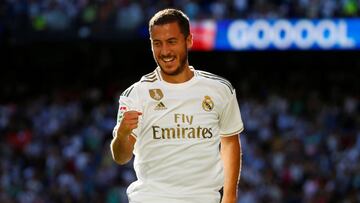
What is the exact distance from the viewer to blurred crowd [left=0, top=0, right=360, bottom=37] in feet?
56.8

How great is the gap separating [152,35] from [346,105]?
1356 centimetres

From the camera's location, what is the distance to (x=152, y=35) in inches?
171

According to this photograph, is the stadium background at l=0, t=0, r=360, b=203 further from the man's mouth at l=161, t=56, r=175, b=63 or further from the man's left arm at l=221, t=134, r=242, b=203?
the man's mouth at l=161, t=56, r=175, b=63

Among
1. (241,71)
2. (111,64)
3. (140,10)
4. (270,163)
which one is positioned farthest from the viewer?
(111,64)

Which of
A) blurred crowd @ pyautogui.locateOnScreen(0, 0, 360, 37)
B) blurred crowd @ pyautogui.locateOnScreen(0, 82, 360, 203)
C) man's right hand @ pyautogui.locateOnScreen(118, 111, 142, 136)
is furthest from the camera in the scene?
blurred crowd @ pyautogui.locateOnScreen(0, 0, 360, 37)

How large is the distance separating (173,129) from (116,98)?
1542 centimetres

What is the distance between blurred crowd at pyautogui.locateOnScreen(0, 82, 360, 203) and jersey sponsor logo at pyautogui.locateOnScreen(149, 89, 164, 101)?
11092mm

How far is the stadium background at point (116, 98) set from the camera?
15.9 m

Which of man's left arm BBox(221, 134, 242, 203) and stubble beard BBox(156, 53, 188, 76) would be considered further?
man's left arm BBox(221, 134, 242, 203)

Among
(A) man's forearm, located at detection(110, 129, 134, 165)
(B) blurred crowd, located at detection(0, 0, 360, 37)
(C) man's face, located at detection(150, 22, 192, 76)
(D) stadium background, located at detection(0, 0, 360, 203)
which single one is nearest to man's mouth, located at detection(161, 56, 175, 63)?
(C) man's face, located at detection(150, 22, 192, 76)

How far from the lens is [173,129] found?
440 cm

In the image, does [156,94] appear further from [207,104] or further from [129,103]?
[207,104]

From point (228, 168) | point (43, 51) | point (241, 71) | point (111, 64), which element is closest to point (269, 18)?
point (241, 71)

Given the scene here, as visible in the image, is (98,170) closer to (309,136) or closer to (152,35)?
(309,136)
